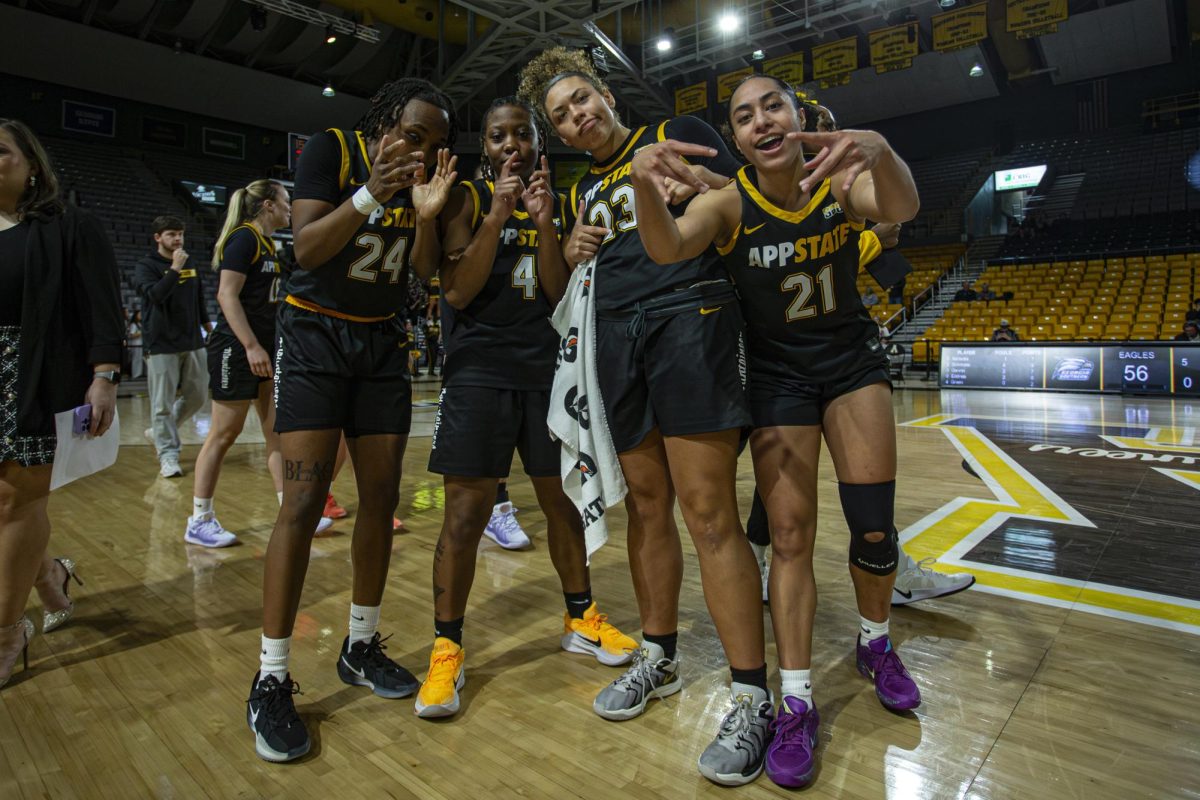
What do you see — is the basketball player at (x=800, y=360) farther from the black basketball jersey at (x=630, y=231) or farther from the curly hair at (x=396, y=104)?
the curly hair at (x=396, y=104)

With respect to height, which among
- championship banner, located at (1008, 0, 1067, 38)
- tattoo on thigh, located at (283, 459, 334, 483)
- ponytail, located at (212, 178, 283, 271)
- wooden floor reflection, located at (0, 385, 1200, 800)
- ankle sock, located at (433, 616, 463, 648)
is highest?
championship banner, located at (1008, 0, 1067, 38)

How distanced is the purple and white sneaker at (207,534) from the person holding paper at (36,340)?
1302 millimetres

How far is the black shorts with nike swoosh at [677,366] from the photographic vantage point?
1.69 metres

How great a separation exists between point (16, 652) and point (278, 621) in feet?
3.16

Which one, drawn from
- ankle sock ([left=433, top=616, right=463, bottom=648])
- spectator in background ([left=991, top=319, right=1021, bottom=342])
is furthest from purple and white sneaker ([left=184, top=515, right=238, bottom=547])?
spectator in background ([left=991, top=319, right=1021, bottom=342])

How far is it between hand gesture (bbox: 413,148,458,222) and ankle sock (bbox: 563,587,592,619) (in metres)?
1.27

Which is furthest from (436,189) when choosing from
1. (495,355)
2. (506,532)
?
(506,532)

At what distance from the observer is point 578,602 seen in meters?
2.29

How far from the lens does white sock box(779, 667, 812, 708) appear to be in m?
1.65

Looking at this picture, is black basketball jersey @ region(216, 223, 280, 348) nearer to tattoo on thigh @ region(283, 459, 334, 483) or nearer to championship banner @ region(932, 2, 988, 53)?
tattoo on thigh @ region(283, 459, 334, 483)

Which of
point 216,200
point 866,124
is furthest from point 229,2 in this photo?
point 866,124

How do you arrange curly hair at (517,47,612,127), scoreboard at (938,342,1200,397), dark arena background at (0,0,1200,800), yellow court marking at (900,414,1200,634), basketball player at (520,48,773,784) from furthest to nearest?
scoreboard at (938,342,1200,397) → yellow court marking at (900,414,1200,634) → curly hair at (517,47,612,127) → basketball player at (520,48,773,784) → dark arena background at (0,0,1200,800)

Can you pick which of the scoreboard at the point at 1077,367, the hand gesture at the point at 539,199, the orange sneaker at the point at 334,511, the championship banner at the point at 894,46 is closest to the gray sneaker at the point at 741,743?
the hand gesture at the point at 539,199

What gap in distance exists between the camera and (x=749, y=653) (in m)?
1.67
